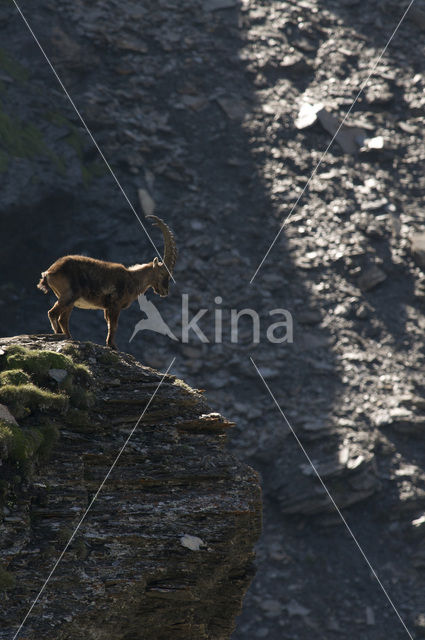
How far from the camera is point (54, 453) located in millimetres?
15352

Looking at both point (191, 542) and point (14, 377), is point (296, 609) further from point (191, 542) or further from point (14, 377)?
point (14, 377)

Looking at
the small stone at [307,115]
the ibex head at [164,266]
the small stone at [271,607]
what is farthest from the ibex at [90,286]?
the small stone at [307,115]

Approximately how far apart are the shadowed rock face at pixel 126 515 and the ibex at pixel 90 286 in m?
0.74

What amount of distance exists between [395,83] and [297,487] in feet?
90.7

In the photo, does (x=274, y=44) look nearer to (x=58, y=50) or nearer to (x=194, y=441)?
(x=58, y=50)

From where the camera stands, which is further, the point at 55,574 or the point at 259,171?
the point at 259,171

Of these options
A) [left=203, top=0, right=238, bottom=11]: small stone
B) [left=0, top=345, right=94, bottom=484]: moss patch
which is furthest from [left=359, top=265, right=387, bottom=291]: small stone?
[left=0, top=345, right=94, bottom=484]: moss patch

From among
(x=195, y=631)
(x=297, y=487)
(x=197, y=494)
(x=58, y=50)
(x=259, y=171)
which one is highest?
(x=197, y=494)

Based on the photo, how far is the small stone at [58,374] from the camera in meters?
16.2

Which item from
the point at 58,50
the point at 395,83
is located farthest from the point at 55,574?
the point at 395,83

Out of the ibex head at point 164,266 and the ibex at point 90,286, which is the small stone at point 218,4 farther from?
the ibex at point 90,286

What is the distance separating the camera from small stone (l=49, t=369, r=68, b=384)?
1619 centimetres

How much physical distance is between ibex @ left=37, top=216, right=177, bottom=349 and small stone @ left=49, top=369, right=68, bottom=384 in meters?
1.83

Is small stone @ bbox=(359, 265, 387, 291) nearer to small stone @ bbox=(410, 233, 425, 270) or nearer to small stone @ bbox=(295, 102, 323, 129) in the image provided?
small stone @ bbox=(410, 233, 425, 270)
